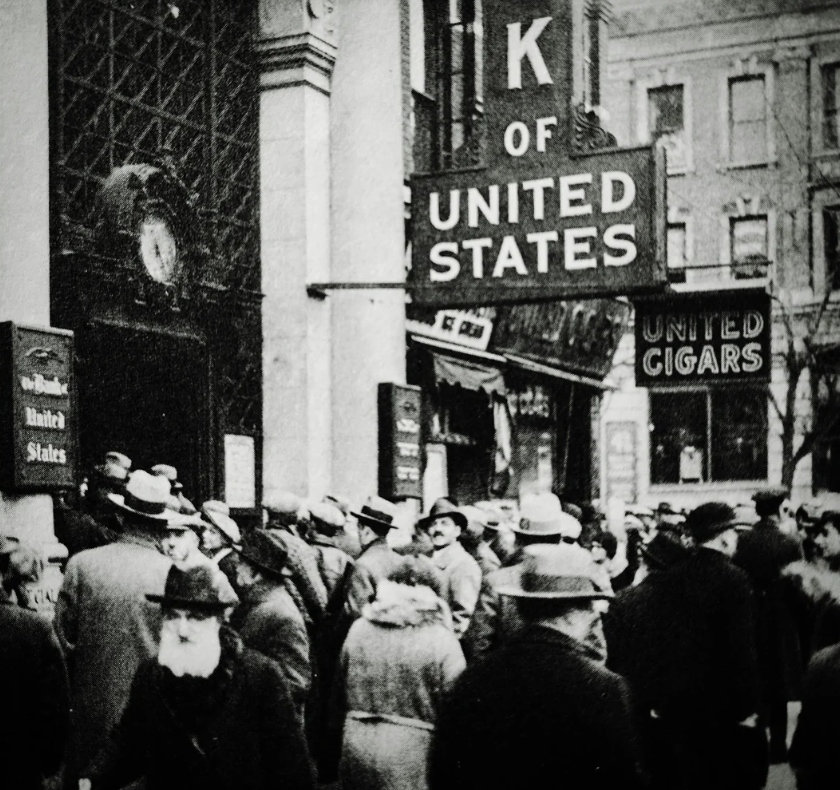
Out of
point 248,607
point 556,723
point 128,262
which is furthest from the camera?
point 128,262

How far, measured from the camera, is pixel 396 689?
17.3ft

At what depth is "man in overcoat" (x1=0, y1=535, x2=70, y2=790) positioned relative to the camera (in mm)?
4816

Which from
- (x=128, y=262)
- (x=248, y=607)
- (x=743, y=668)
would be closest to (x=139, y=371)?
(x=128, y=262)

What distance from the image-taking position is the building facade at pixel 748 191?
14234 millimetres

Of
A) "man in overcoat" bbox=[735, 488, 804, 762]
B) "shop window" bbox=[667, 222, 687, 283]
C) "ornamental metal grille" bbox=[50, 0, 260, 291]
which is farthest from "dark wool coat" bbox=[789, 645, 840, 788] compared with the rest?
"shop window" bbox=[667, 222, 687, 283]

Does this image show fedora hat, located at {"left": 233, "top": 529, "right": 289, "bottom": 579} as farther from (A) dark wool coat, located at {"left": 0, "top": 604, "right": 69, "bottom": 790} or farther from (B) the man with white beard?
(B) the man with white beard

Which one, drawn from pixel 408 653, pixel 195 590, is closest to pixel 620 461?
pixel 408 653

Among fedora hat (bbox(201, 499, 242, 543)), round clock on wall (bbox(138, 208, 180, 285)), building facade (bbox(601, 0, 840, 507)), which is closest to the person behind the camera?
fedora hat (bbox(201, 499, 242, 543))

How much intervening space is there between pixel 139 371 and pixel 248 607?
5217 millimetres

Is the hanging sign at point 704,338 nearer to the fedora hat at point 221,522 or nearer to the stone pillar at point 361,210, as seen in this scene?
the stone pillar at point 361,210

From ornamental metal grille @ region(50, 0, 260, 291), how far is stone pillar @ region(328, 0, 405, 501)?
92 cm

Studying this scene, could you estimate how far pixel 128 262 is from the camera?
10477mm

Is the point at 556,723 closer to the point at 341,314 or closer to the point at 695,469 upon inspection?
the point at 341,314

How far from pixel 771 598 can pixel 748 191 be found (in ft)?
29.8
